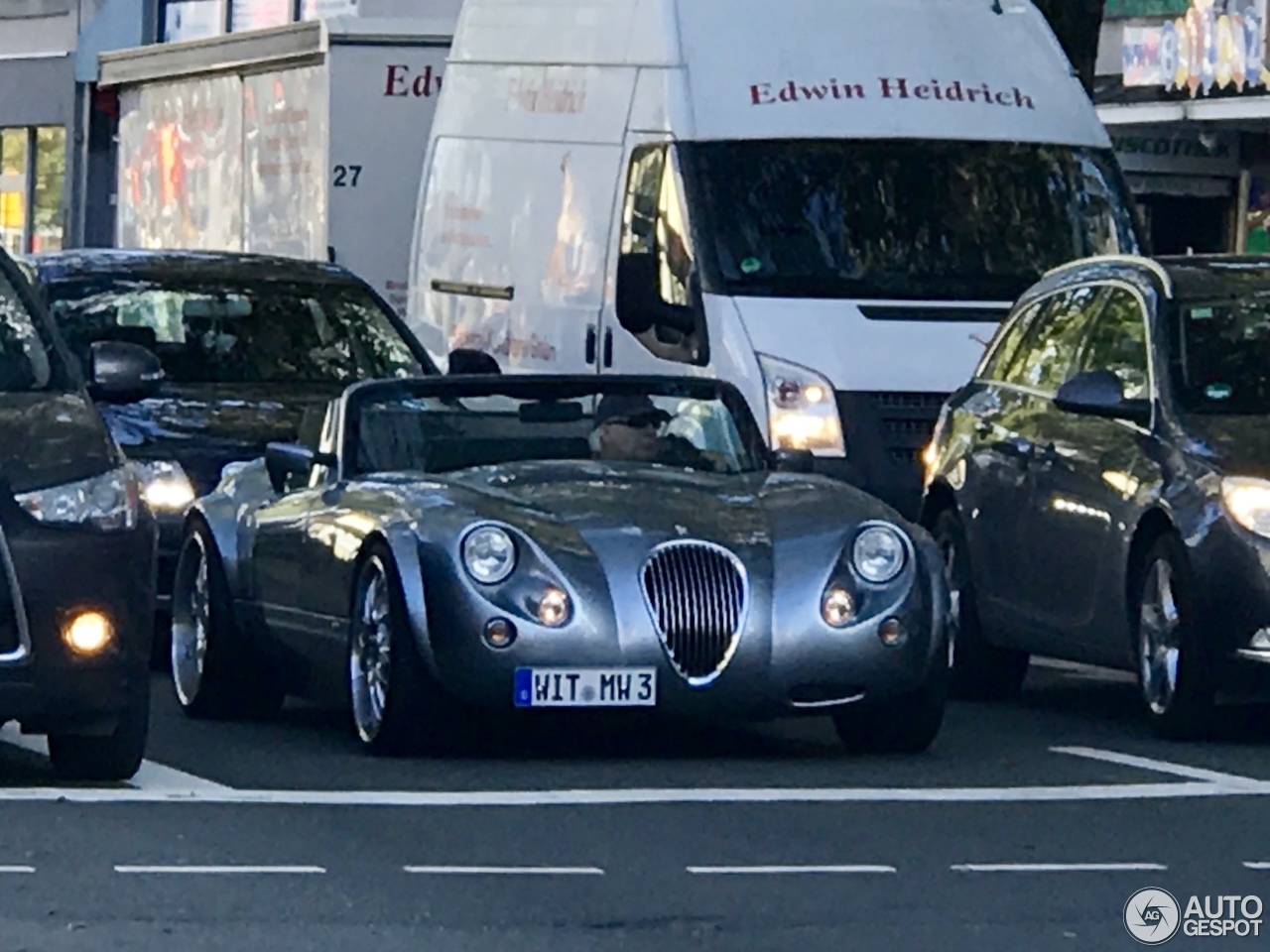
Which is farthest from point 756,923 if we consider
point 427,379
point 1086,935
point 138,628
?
point 427,379

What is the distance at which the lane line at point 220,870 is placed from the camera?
9320mm

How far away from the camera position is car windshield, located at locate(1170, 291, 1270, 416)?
43.5 feet

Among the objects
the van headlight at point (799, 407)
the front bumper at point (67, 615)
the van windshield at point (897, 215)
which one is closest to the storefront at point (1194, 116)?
the van windshield at point (897, 215)

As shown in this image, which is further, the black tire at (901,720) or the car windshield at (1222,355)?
the car windshield at (1222,355)

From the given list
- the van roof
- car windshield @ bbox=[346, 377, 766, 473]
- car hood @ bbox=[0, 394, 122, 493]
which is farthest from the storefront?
car hood @ bbox=[0, 394, 122, 493]

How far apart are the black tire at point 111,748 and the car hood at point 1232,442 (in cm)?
372

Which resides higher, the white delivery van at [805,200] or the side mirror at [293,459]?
the white delivery van at [805,200]

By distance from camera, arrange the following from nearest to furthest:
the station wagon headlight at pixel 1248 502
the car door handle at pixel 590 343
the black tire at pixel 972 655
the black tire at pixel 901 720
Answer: the black tire at pixel 901 720
the station wagon headlight at pixel 1248 502
the black tire at pixel 972 655
the car door handle at pixel 590 343

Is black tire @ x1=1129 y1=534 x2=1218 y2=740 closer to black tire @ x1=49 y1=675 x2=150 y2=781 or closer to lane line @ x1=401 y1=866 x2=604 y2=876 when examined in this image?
black tire @ x1=49 y1=675 x2=150 y2=781

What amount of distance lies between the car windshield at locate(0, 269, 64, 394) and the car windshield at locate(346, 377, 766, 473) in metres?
1.44

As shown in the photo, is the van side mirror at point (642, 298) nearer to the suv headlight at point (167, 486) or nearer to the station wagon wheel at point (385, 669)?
the suv headlight at point (167, 486)

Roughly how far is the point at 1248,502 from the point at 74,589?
157 inches

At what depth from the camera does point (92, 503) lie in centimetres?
1078

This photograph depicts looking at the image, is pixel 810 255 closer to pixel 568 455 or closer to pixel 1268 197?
pixel 568 455
